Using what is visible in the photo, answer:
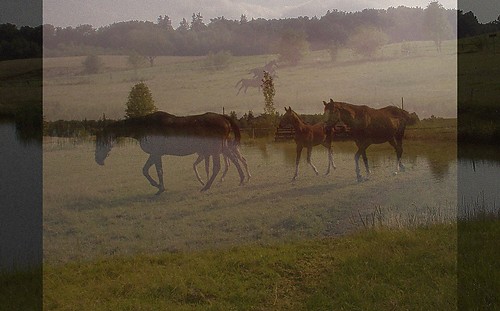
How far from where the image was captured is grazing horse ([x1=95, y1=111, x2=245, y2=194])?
468 centimetres

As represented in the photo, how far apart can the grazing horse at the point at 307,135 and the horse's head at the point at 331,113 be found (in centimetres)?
7

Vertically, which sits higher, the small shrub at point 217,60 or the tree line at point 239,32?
the tree line at point 239,32

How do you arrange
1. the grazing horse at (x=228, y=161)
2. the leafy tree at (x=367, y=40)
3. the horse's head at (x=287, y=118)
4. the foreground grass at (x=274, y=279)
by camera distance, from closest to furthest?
the foreground grass at (x=274, y=279) → the grazing horse at (x=228, y=161) → the horse's head at (x=287, y=118) → the leafy tree at (x=367, y=40)

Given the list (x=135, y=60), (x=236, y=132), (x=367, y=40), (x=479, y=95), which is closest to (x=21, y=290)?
(x=135, y=60)

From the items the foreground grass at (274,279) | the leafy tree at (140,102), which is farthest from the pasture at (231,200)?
the leafy tree at (140,102)

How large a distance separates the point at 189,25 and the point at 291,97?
108 centimetres

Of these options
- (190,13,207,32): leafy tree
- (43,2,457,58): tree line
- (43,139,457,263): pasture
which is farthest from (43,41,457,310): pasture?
(190,13,207,32): leafy tree

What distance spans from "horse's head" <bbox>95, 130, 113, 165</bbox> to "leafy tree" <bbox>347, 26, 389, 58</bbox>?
2288 millimetres

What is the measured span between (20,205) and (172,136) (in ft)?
4.51

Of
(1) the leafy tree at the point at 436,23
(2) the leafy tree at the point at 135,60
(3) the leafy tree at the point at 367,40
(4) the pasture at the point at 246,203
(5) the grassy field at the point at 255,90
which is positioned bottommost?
(4) the pasture at the point at 246,203

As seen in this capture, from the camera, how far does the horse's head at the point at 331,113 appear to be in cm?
502

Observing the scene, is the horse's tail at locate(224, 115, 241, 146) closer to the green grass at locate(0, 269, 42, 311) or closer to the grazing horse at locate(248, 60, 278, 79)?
the grazing horse at locate(248, 60, 278, 79)

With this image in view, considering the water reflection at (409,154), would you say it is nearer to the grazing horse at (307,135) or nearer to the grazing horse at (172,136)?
the grazing horse at (307,135)

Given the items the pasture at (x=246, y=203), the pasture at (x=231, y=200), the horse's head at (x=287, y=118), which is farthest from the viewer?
the horse's head at (x=287, y=118)
